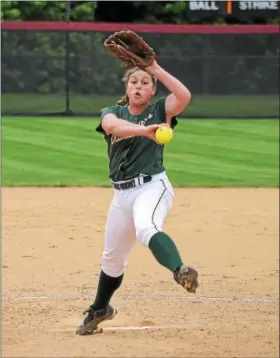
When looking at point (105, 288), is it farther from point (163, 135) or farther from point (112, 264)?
point (163, 135)

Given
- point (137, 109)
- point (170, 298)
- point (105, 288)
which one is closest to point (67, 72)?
point (170, 298)

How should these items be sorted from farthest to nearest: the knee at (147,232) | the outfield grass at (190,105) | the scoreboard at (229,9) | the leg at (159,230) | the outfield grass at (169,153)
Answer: the outfield grass at (190,105)
the scoreboard at (229,9)
the outfield grass at (169,153)
the knee at (147,232)
the leg at (159,230)

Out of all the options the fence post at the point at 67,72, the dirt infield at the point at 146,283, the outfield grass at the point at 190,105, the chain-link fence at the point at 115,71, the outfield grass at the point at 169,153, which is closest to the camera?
the dirt infield at the point at 146,283

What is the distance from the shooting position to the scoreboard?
2017cm

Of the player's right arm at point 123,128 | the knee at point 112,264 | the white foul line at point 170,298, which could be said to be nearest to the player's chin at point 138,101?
the player's right arm at point 123,128

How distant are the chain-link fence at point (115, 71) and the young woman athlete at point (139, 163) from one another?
53.8 feet

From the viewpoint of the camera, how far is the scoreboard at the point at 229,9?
20.2 meters

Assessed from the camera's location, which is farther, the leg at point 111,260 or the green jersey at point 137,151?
the leg at point 111,260

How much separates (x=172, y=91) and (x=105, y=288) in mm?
1537

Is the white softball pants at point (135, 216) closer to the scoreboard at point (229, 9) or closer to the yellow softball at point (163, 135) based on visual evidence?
the yellow softball at point (163, 135)

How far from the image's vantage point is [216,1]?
20219 mm

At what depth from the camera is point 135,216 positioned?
6.41m

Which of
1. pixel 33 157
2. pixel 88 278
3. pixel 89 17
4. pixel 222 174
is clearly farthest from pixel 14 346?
pixel 89 17

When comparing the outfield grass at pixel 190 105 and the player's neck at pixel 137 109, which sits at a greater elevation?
the player's neck at pixel 137 109
